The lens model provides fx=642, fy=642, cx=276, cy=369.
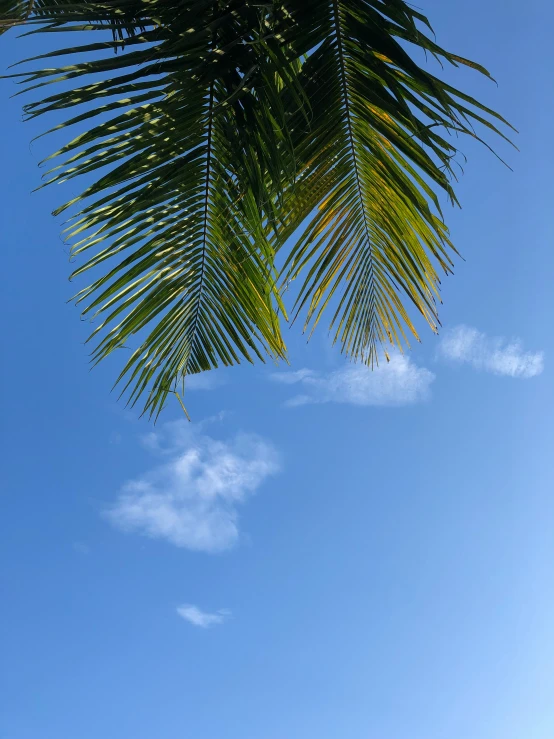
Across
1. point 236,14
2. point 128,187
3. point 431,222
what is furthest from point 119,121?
point 431,222

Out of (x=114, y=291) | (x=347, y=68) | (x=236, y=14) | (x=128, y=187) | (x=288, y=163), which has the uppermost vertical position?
(x=347, y=68)

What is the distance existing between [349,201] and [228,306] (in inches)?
22.5

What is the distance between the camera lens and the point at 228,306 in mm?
2330

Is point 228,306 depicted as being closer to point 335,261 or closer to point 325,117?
point 335,261

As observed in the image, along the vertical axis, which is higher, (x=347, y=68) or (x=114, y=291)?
(x=347, y=68)

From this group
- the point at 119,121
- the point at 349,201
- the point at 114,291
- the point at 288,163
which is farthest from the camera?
the point at 349,201

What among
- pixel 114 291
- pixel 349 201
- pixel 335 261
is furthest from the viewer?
pixel 335 261

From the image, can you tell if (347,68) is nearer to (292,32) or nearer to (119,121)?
(292,32)

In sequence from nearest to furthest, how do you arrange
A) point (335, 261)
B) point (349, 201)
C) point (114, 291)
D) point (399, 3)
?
point (399, 3) → point (114, 291) → point (349, 201) → point (335, 261)

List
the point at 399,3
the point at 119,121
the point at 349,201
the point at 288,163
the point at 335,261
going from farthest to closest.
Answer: the point at 335,261
the point at 349,201
the point at 288,163
the point at 119,121
the point at 399,3

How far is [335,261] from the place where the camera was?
230 centimetres

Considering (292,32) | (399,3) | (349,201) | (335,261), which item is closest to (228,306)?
(335,261)

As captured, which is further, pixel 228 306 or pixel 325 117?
pixel 228 306

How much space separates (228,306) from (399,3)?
3.73 feet
